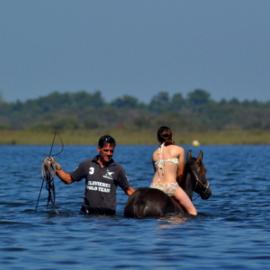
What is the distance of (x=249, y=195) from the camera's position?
2773 cm

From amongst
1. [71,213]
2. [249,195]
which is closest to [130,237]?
[71,213]

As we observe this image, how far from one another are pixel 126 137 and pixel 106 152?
77.8 m

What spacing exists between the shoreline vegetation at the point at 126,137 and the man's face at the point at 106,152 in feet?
233

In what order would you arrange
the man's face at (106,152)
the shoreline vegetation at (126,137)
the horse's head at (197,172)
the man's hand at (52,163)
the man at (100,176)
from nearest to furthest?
1. the man's hand at (52,163)
2. the man's face at (106,152)
3. the man at (100,176)
4. the horse's head at (197,172)
5. the shoreline vegetation at (126,137)

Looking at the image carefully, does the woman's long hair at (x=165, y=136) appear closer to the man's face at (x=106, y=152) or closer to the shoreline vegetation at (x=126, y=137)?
the man's face at (x=106, y=152)

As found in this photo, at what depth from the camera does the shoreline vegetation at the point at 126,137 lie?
92.6 meters

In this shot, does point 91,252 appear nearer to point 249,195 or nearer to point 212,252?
point 212,252

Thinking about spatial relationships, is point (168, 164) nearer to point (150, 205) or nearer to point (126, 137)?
point (150, 205)

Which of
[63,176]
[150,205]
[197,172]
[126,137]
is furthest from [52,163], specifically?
[126,137]

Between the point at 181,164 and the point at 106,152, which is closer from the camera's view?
the point at 106,152

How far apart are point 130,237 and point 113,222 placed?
1.64 meters

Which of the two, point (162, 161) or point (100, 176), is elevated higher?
point (162, 161)

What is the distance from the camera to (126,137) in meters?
96.2

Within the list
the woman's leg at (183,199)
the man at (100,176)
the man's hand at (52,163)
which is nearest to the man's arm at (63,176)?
the man at (100,176)
